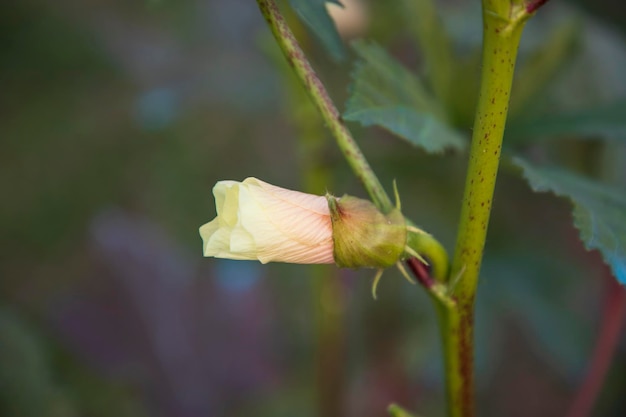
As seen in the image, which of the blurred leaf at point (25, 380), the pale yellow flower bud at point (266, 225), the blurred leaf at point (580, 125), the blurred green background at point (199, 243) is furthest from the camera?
the blurred green background at point (199, 243)

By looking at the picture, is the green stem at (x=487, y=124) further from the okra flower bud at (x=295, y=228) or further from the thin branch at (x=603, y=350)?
the thin branch at (x=603, y=350)

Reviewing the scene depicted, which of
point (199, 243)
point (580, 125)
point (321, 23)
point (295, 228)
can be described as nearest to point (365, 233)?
point (295, 228)

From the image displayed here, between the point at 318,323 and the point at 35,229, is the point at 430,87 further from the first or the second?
the point at 35,229

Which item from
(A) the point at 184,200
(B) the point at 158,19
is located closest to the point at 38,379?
(A) the point at 184,200

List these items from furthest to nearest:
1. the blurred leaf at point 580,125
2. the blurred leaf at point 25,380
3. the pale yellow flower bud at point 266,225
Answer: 1. the blurred leaf at point 25,380
2. the blurred leaf at point 580,125
3. the pale yellow flower bud at point 266,225

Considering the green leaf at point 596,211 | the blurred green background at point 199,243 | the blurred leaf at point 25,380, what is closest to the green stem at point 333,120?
the green leaf at point 596,211

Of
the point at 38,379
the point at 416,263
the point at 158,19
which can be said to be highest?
the point at 158,19

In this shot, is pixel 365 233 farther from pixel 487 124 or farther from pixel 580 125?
pixel 580 125
